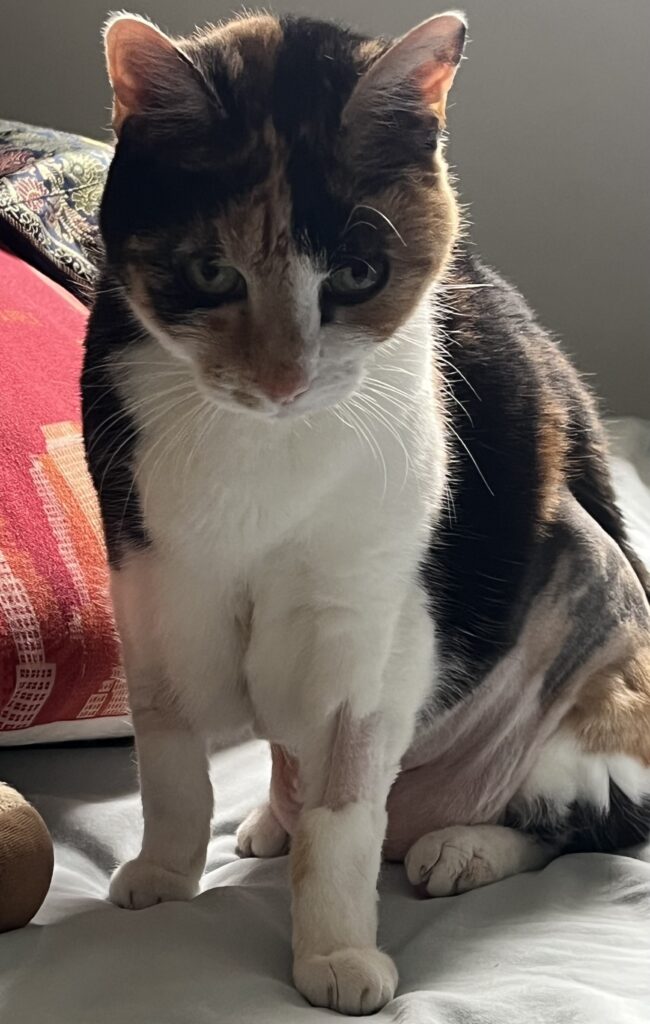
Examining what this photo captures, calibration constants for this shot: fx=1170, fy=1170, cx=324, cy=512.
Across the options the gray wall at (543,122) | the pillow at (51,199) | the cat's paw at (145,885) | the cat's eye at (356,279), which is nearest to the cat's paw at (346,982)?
the cat's paw at (145,885)

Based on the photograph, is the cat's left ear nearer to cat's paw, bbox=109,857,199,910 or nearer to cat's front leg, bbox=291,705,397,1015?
cat's front leg, bbox=291,705,397,1015

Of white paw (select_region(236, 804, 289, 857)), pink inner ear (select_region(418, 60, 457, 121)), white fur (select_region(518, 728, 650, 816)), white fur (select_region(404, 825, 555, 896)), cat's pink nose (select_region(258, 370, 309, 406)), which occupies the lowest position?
white paw (select_region(236, 804, 289, 857))

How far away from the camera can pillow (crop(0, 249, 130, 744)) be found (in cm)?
116

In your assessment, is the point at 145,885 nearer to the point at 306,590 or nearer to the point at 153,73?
the point at 306,590

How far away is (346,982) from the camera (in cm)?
85

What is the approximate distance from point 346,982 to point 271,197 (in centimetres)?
57

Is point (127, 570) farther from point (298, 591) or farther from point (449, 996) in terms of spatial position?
point (449, 996)

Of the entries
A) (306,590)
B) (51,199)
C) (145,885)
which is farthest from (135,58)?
(51,199)

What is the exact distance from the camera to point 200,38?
975 mm

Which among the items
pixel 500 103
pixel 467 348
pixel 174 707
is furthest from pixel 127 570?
pixel 500 103

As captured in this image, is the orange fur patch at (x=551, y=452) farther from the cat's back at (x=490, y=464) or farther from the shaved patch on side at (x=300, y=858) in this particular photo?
the shaved patch on side at (x=300, y=858)

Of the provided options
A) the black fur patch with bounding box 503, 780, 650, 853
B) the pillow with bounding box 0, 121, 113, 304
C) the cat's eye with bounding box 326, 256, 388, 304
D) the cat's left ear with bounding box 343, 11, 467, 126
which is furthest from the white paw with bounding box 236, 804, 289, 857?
the pillow with bounding box 0, 121, 113, 304

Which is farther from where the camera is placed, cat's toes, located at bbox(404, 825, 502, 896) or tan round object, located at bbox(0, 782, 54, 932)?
cat's toes, located at bbox(404, 825, 502, 896)

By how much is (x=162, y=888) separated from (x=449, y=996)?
0.91 ft
